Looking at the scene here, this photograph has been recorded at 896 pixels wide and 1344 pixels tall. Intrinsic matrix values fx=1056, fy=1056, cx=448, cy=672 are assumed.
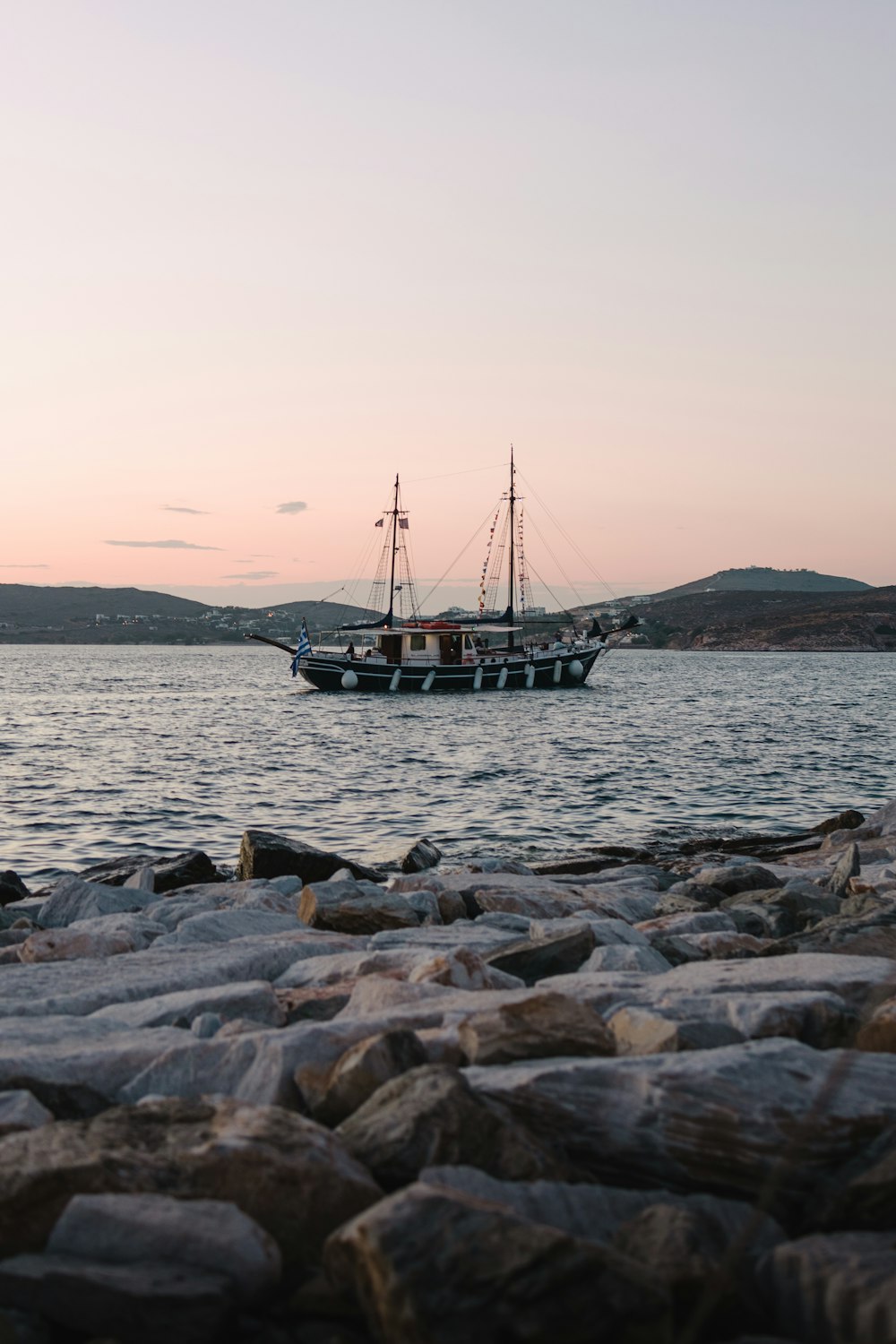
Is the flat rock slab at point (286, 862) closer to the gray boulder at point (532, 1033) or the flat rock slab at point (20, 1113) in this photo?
the gray boulder at point (532, 1033)

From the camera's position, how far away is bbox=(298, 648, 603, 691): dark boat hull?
194 ft

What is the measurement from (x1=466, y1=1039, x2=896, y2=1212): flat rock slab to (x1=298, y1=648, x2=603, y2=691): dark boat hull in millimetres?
55294

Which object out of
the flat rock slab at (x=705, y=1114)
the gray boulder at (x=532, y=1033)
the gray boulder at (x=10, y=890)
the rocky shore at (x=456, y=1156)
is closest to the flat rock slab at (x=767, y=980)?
the rocky shore at (x=456, y=1156)

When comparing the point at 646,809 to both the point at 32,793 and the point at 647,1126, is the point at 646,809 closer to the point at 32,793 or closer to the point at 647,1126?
the point at 32,793

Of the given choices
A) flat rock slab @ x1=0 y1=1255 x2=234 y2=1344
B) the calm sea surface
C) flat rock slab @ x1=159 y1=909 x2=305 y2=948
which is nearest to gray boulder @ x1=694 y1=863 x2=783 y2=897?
flat rock slab @ x1=159 y1=909 x2=305 y2=948

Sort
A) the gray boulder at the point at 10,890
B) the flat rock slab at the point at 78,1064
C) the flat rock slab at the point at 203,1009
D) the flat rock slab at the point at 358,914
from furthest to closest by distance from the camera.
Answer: the gray boulder at the point at 10,890
the flat rock slab at the point at 358,914
the flat rock slab at the point at 203,1009
the flat rock slab at the point at 78,1064

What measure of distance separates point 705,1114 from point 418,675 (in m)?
55.9

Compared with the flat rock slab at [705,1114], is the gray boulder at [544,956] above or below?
below

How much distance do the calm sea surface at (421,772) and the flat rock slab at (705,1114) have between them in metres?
11.2

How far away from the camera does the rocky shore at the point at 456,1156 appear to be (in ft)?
7.81

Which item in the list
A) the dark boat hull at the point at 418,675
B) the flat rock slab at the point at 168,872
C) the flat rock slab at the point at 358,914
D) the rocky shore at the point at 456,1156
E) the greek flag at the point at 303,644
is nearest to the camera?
the rocky shore at the point at 456,1156

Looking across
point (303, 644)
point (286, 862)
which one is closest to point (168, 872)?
point (286, 862)

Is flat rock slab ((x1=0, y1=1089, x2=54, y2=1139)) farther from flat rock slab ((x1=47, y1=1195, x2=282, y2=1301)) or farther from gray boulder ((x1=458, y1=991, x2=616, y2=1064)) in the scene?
gray boulder ((x1=458, y1=991, x2=616, y2=1064))

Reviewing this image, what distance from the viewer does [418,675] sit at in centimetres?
5900
